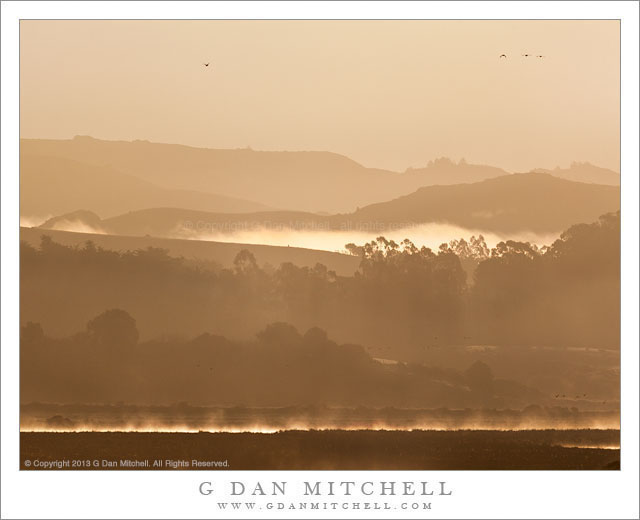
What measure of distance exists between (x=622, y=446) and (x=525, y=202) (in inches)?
157

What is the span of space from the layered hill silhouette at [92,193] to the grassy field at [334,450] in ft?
11.5

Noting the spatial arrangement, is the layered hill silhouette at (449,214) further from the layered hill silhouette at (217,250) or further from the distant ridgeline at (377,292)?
the distant ridgeline at (377,292)

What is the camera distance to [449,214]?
15.9 meters

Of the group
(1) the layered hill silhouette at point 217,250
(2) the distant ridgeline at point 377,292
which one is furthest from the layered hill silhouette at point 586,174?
(1) the layered hill silhouette at point 217,250

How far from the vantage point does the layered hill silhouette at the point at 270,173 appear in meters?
15.8

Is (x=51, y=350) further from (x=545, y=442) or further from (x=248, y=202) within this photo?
(x=545, y=442)

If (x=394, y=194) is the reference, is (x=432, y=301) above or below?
below

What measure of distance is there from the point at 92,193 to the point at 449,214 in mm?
5647

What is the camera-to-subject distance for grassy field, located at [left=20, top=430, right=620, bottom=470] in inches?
577

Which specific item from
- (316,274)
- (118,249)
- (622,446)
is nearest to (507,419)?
(622,446)

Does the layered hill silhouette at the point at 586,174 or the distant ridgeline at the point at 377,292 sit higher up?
the layered hill silhouette at the point at 586,174

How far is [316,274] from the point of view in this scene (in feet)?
51.4

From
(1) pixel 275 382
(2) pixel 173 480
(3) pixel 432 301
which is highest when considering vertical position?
(3) pixel 432 301

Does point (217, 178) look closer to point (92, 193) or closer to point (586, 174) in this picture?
point (92, 193)
